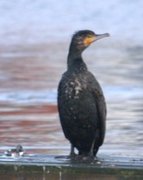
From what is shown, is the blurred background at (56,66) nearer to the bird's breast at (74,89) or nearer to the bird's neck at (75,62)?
the bird's neck at (75,62)

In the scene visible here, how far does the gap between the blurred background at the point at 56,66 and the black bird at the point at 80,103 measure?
1950mm

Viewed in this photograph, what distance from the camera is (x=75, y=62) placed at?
431 inches

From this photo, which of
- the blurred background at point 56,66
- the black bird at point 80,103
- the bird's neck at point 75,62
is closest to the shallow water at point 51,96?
the blurred background at point 56,66

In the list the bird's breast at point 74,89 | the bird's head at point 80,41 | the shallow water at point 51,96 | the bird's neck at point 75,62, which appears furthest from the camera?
the shallow water at point 51,96

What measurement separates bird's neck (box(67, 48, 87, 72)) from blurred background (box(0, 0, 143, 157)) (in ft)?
7.02

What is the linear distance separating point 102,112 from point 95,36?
2.39ft

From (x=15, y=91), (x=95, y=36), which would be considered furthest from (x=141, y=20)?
(x=95, y=36)

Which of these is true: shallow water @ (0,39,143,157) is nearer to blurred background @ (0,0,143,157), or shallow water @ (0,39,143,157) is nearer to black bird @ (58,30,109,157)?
blurred background @ (0,0,143,157)

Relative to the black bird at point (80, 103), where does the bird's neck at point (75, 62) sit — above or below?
above

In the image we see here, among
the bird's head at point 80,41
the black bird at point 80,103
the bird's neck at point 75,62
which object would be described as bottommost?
the black bird at point 80,103

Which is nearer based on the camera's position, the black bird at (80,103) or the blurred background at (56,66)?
the black bird at (80,103)

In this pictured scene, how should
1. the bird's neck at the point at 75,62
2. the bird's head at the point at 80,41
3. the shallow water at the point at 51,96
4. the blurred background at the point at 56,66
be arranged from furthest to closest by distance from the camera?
the blurred background at the point at 56,66 → the shallow water at the point at 51,96 → the bird's head at the point at 80,41 → the bird's neck at the point at 75,62

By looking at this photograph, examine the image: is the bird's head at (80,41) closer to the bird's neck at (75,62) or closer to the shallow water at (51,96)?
the bird's neck at (75,62)

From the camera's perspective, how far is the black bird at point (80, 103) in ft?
35.2
